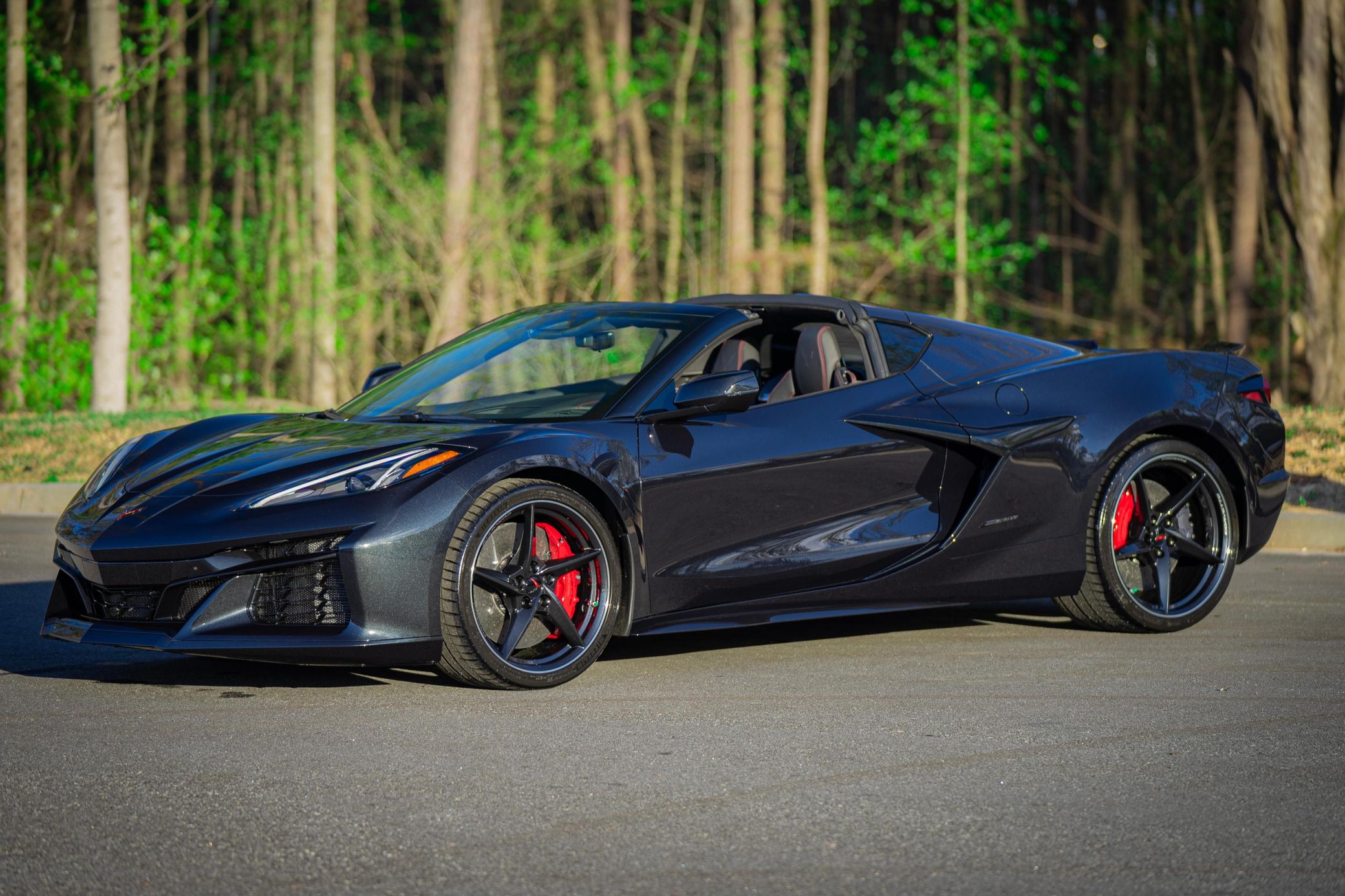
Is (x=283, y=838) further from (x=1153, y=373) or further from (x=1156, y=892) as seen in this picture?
(x=1153, y=373)

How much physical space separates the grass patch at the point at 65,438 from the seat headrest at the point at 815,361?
7817mm

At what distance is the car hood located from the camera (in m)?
5.06

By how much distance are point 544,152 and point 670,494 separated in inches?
709

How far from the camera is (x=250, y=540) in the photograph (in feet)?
15.8

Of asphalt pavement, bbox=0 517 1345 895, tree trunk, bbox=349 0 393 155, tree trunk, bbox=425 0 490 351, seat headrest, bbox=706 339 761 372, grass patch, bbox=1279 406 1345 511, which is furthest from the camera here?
tree trunk, bbox=349 0 393 155

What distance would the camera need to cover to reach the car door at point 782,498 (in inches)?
215

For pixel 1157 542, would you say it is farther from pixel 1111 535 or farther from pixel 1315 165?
pixel 1315 165

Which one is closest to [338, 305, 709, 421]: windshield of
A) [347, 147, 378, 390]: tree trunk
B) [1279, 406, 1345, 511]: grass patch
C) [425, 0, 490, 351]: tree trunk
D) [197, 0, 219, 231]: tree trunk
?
[1279, 406, 1345, 511]: grass patch

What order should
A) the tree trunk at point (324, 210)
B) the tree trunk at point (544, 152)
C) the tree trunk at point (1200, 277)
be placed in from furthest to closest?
the tree trunk at point (1200, 277)
the tree trunk at point (544, 152)
the tree trunk at point (324, 210)

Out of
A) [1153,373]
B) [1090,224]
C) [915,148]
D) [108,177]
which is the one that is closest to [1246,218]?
[915,148]

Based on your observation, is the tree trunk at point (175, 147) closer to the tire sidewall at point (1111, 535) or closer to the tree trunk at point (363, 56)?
the tree trunk at point (363, 56)

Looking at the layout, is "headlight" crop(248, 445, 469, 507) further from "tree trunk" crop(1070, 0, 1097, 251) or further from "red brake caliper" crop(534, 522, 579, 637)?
"tree trunk" crop(1070, 0, 1097, 251)

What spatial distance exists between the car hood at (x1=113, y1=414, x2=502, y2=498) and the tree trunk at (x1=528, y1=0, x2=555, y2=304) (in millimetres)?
14504

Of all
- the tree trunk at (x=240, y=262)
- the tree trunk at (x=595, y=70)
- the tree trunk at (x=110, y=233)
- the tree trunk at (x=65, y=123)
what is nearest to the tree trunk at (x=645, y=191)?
the tree trunk at (x=595, y=70)
